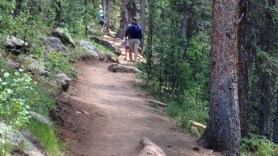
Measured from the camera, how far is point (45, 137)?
19.5 ft

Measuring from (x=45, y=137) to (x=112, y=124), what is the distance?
3207 millimetres

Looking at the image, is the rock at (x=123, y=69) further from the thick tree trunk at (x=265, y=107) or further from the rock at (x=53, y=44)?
the thick tree trunk at (x=265, y=107)

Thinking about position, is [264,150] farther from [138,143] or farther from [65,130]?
[65,130]

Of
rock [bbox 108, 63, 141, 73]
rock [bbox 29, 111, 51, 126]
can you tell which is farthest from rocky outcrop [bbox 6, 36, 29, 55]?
rock [bbox 108, 63, 141, 73]

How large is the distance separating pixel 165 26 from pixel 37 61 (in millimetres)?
5614

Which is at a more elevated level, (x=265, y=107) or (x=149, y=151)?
(x=149, y=151)

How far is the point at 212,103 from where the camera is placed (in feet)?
26.6

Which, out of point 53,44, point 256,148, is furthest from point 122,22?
point 256,148

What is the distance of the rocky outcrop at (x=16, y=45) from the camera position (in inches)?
415

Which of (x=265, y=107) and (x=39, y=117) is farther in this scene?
(x=265, y=107)

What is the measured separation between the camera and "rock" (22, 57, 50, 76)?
9695 millimetres

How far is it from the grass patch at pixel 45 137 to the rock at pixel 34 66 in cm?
364

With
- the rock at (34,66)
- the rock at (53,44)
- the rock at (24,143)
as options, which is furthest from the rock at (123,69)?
the rock at (24,143)

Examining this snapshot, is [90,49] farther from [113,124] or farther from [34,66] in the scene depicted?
[113,124]
